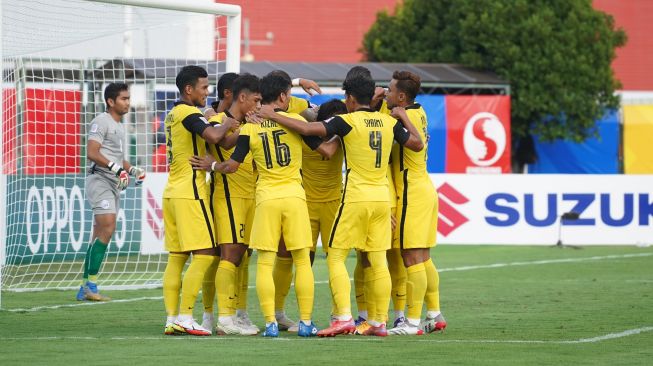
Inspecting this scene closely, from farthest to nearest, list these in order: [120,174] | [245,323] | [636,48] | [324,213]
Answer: [636,48] < [120,174] < [324,213] < [245,323]

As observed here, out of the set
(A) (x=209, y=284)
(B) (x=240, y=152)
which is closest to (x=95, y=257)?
(A) (x=209, y=284)

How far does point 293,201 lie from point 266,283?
0.71 meters

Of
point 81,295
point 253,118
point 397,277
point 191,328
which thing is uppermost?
point 253,118

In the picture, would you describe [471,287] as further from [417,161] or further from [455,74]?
[455,74]

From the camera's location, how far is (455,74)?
37875mm

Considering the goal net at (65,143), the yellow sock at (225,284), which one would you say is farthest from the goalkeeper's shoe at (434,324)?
the goal net at (65,143)

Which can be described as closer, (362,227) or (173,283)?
(362,227)

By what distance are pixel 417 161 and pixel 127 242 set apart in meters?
8.88

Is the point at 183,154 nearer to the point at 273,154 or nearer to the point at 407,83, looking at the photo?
the point at 273,154

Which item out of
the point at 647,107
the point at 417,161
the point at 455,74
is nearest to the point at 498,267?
the point at 417,161

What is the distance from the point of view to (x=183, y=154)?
10922 mm

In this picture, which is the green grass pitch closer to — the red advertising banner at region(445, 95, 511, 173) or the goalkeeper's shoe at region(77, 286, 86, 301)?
the goalkeeper's shoe at region(77, 286, 86, 301)

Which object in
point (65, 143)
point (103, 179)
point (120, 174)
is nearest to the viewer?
point (120, 174)

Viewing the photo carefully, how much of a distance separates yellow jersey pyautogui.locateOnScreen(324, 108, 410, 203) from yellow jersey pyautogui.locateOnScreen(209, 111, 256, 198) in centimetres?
89
